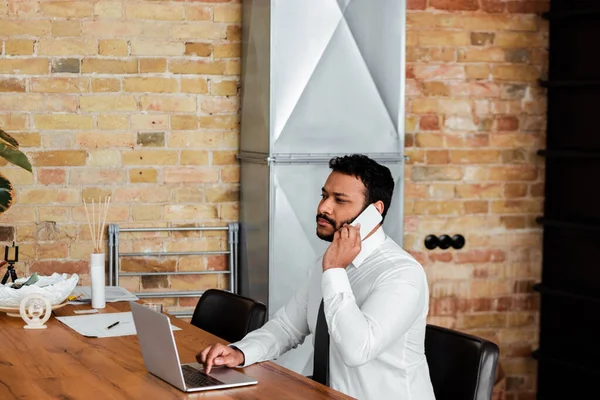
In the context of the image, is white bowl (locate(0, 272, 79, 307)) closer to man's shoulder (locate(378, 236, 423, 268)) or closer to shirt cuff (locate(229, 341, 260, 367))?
shirt cuff (locate(229, 341, 260, 367))

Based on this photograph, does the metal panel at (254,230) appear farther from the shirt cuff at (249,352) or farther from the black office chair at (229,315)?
the shirt cuff at (249,352)

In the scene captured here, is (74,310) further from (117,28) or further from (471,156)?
(471,156)

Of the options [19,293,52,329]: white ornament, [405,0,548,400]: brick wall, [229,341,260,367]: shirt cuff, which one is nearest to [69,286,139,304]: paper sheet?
[19,293,52,329]: white ornament

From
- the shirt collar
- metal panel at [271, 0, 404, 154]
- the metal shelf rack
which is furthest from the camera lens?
the metal shelf rack

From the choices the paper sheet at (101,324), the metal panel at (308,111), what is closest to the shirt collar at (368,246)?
the paper sheet at (101,324)

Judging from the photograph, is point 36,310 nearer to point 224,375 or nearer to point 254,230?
point 224,375

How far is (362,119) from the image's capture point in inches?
165

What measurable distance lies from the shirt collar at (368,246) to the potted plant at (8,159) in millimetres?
1552

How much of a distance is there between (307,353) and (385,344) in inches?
70.2

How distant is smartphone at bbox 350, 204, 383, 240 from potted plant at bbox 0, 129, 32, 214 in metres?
1.53

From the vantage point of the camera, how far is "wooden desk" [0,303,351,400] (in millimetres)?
2162

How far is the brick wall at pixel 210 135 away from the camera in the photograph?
4.27 meters

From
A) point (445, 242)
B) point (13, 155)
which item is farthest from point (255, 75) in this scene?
point (445, 242)

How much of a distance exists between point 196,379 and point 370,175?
874 millimetres
